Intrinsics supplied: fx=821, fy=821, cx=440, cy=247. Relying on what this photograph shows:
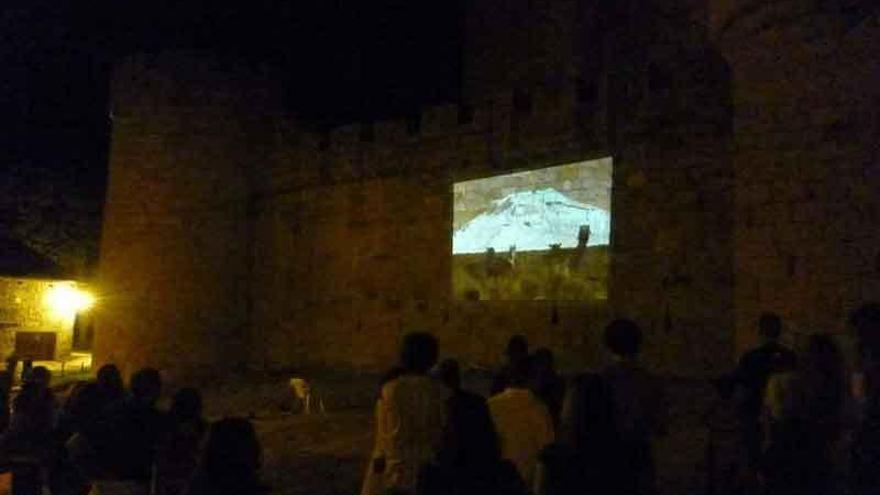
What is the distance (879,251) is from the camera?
6.16 metres

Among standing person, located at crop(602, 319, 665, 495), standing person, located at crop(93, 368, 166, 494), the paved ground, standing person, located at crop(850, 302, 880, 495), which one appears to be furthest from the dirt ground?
standing person, located at crop(93, 368, 166, 494)

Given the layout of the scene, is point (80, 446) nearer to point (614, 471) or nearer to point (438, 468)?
point (438, 468)

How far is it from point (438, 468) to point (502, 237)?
9214mm

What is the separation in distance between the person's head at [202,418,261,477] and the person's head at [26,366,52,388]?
253 centimetres

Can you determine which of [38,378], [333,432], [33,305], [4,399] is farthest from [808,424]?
[33,305]

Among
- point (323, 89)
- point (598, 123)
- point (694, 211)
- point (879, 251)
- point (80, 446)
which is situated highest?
point (323, 89)

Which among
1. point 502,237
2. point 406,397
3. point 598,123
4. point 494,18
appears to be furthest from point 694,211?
point 494,18

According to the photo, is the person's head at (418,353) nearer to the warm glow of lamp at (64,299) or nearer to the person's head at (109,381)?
the person's head at (109,381)

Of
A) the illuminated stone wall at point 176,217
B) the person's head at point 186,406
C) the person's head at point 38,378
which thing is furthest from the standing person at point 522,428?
the illuminated stone wall at point 176,217

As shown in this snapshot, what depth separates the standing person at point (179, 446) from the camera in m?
3.62

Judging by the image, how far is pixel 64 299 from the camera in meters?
22.0

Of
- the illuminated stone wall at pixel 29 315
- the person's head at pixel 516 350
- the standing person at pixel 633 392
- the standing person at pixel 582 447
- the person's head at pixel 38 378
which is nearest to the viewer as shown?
the standing person at pixel 582 447

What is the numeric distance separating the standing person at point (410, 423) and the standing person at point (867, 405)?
1604mm

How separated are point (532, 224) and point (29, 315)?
1495 centimetres
